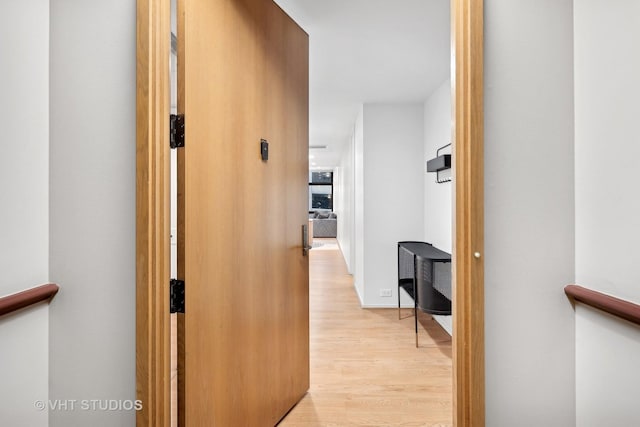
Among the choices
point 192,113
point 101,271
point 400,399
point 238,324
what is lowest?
point 400,399

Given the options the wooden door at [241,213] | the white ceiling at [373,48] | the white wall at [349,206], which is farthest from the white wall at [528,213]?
the white wall at [349,206]

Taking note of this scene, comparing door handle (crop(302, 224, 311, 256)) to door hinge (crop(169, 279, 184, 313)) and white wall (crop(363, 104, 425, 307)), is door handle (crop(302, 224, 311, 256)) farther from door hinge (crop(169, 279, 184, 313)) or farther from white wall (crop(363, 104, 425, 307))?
white wall (crop(363, 104, 425, 307))

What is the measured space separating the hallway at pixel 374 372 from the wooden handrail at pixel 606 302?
121cm

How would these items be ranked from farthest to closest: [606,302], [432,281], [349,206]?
1. [349,206]
2. [432,281]
3. [606,302]

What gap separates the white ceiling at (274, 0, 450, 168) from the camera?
6.30ft

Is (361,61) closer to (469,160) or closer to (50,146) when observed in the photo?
(469,160)

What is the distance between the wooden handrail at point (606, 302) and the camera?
822mm

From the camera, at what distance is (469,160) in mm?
1024

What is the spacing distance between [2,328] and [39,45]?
2.74 feet

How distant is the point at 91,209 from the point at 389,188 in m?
3.21

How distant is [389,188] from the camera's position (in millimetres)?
3840

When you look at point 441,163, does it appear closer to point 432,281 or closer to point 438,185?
point 438,185

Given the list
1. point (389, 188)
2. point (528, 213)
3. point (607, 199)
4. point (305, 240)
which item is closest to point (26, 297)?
point (305, 240)

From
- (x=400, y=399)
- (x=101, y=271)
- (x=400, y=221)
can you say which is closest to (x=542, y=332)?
(x=400, y=399)
